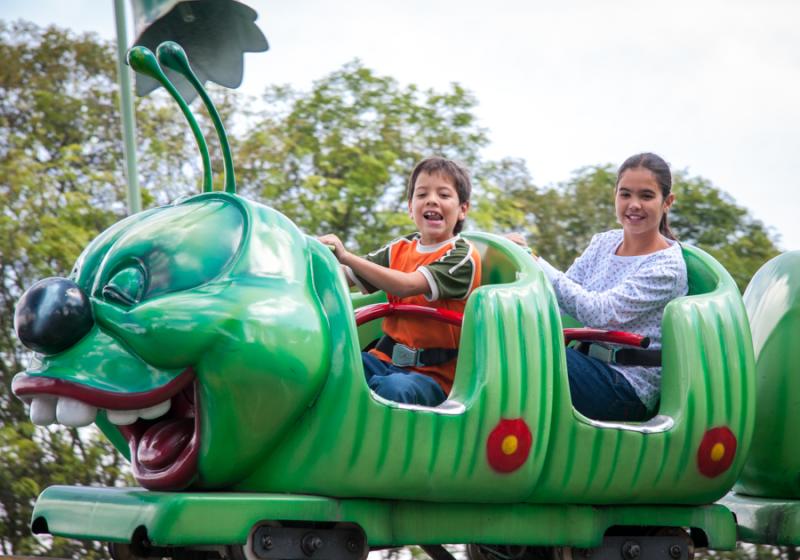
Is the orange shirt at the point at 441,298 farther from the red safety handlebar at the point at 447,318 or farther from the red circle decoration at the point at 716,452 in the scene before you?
the red circle decoration at the point at 716,452

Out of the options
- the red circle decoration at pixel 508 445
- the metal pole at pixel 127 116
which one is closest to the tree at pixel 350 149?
the metal pole at pixel 127 116

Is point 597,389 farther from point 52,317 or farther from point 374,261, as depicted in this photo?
point 52,317

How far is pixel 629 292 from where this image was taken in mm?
3709

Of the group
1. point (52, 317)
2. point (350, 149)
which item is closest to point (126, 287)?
point (52, 317)

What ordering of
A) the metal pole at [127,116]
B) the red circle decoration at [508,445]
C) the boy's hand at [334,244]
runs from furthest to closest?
the metal pole at [127,116] → the boy's hand at [334,244] → the red circle decoration at [508,445]

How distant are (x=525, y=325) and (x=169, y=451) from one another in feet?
3.32

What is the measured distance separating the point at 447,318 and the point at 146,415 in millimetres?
956

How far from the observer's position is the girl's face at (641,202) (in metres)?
3.88

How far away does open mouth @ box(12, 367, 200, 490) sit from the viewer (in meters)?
2.79

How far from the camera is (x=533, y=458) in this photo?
3.20 m

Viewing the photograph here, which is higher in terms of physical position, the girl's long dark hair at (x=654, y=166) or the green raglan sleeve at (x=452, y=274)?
the girl's long dark hair at (x=654, y=166)

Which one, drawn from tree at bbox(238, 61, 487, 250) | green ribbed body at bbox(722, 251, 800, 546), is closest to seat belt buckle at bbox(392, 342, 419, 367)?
green ribbed body at bbox(722, 251, 800, 546)

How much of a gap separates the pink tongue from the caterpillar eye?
1.12ft

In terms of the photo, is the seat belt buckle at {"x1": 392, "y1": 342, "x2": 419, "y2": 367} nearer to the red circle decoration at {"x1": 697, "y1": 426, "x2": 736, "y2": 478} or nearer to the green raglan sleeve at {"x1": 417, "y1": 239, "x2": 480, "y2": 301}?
the green raglan sleeve at {"x1": 417, "y1": 239, "x2": 480, "y2": 301}
